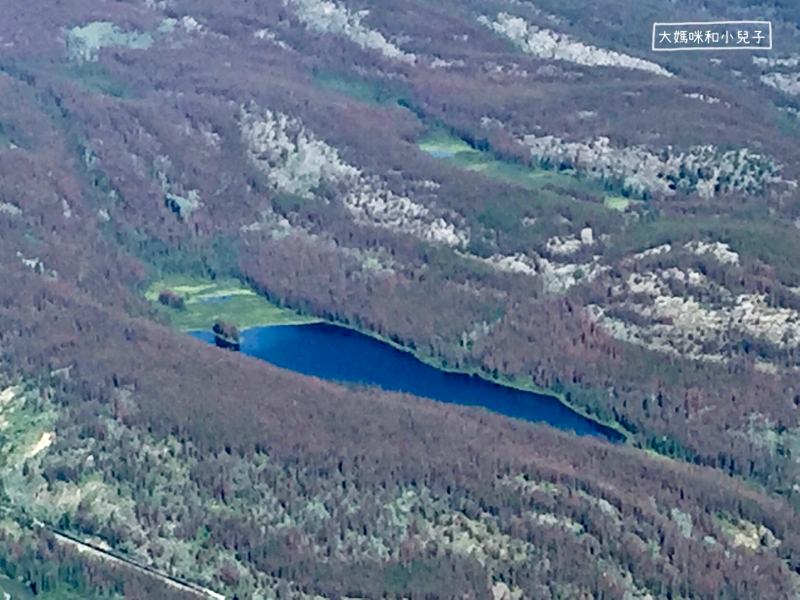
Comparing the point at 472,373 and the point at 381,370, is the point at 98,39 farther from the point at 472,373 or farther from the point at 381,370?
the point at 472,373

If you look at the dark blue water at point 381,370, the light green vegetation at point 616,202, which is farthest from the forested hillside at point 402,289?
the dark blue water at point 381,370

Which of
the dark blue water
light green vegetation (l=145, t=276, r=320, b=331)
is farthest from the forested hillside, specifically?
the dark blue water

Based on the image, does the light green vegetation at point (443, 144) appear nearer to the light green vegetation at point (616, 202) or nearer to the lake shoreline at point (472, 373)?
the light green vegetation at point (616, 202)

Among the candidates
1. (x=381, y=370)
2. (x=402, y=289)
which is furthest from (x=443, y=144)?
(x=381, y=370)

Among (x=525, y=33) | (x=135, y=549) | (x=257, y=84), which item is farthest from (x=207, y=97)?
(x=135, y=549)

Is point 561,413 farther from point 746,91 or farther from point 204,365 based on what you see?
point 746,91

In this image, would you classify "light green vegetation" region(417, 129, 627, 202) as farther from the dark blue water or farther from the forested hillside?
the dark blue water
